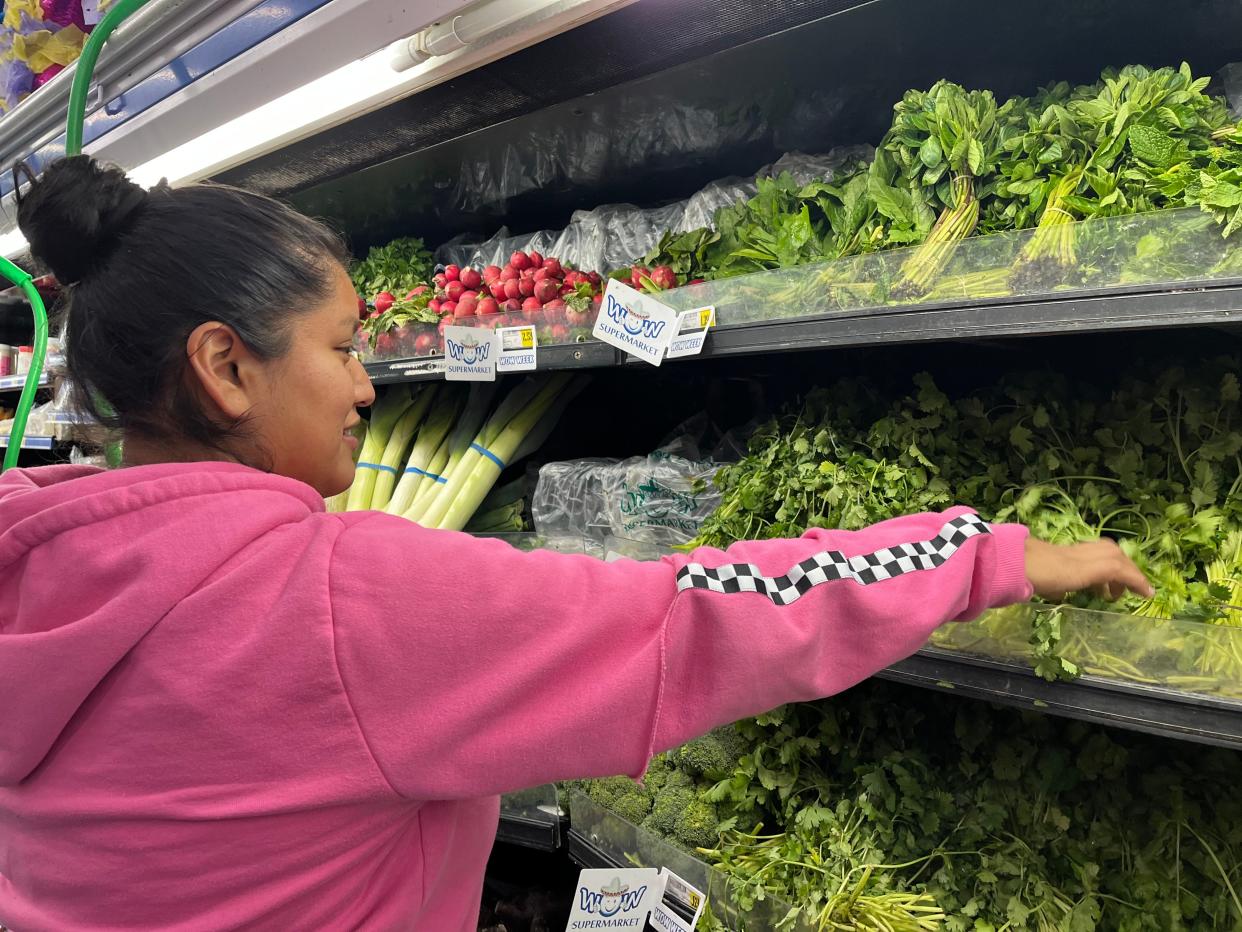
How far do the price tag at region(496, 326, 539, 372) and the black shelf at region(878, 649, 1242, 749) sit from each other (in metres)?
1.05

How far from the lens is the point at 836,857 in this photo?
5.28ft

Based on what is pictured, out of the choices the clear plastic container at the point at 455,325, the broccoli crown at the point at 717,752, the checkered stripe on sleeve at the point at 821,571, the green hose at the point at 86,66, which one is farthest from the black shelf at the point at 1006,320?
the green hose at the point at 86,66

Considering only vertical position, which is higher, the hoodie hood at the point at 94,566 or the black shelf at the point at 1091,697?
the hoodie hood at the point at 94,566

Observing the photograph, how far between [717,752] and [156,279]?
1.44m

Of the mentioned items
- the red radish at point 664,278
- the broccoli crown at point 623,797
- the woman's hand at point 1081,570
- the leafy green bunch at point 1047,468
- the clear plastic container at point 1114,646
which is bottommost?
the broccoli crown at point 623,797

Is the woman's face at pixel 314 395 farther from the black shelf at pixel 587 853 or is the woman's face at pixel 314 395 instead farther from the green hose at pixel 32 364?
the green hose at pixel 32 364

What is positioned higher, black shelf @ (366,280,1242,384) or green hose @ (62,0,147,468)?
green hose @ (62,0,147,468)

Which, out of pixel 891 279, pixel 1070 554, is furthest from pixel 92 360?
pixel 1070 554

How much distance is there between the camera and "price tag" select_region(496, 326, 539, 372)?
6.49ft

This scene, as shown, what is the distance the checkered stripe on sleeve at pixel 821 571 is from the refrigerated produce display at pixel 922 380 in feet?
1.18

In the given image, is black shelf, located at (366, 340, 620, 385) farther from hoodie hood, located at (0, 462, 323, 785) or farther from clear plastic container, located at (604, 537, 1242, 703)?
hoodie hood, located at (0, 462, 323, 785)

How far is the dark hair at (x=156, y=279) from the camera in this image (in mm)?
1021

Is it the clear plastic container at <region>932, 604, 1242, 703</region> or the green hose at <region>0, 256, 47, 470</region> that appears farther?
the green hose at <region>0, 256, 47, 470</region>

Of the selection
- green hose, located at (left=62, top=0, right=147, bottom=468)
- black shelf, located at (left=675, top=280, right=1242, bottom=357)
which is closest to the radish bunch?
black shelf, located at (left=675, top=280, right=1242, bottom=357)
